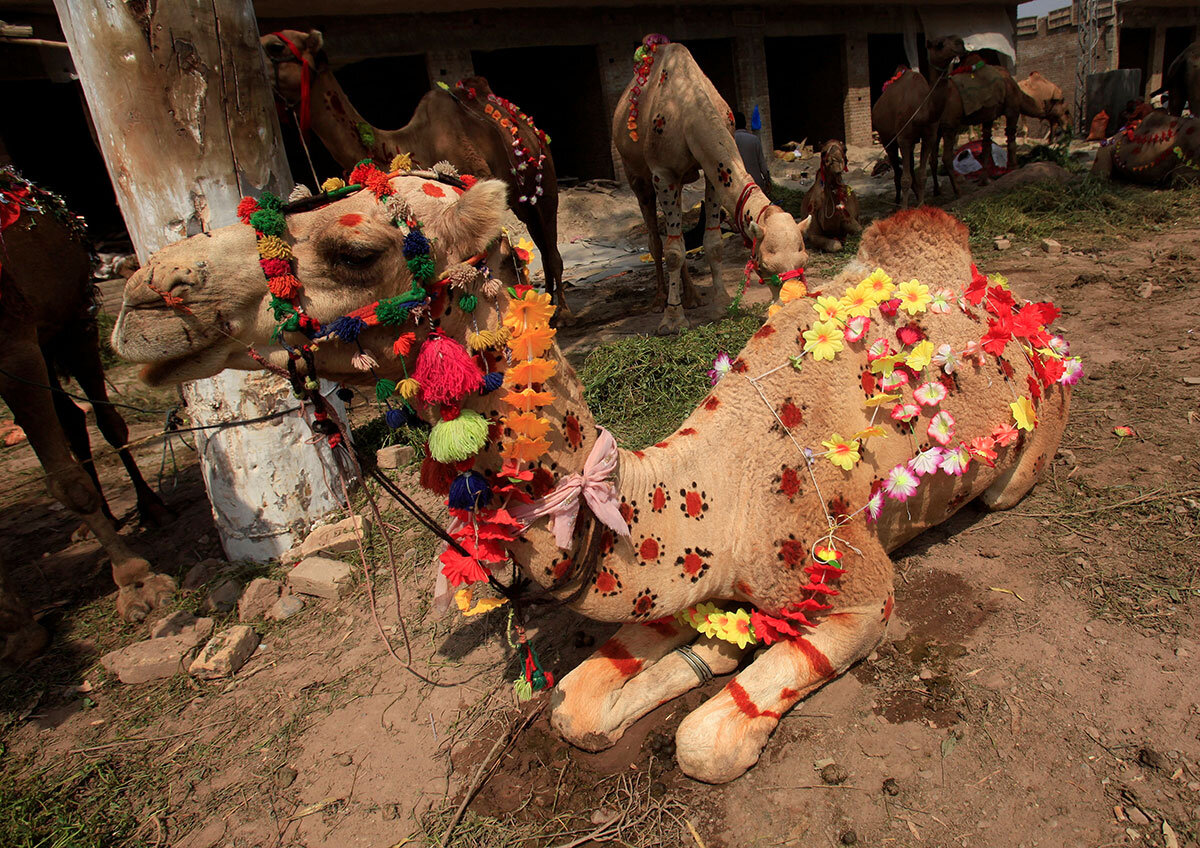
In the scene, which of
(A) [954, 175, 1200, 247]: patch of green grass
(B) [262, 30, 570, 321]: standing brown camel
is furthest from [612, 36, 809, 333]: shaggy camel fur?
(A) [954, 175, 1200, 247]: patch of green grass

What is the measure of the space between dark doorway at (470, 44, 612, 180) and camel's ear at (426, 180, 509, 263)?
48.5 feet

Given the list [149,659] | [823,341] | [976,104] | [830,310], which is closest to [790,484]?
[823,341]

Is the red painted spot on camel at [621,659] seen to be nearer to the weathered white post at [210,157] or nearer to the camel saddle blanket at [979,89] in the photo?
the weathered white post at [210,157]

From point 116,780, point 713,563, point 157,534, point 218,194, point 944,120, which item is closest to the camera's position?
point 713,563

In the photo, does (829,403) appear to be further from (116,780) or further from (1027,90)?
(1027,90)

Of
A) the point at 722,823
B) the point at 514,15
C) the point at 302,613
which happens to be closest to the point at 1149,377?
the point at 722,823

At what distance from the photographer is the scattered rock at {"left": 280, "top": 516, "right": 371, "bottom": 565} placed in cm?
416

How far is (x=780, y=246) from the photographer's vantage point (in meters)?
4.95

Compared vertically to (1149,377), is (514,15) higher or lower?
higher

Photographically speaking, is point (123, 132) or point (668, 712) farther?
point (123, 132)

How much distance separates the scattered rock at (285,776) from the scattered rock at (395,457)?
252 centimetres

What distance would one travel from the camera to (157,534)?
493cm

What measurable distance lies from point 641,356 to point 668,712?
3231 millimetres

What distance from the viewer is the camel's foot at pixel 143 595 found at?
396 centimetres
